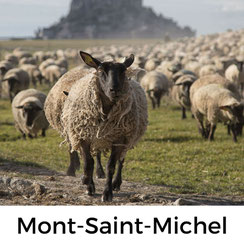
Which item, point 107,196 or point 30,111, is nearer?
point 107,196

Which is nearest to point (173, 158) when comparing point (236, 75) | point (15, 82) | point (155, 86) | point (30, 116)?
point (30, 116)

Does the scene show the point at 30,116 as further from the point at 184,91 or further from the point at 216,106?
the point at 184,91

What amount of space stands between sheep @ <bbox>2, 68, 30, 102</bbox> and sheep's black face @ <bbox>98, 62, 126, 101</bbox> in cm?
1848

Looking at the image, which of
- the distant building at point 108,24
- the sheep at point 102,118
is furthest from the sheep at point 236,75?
the distant building at point 108,24

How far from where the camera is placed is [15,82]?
24.4 meters

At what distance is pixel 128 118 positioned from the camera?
21.8 feet

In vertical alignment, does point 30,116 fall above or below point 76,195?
above

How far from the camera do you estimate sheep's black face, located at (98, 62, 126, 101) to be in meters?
5.97

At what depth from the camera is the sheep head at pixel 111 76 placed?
235 inches

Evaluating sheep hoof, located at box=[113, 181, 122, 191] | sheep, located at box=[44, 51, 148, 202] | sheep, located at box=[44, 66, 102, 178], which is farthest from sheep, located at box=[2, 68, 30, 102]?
sheep, located at box=[44, 51, 148, 202]

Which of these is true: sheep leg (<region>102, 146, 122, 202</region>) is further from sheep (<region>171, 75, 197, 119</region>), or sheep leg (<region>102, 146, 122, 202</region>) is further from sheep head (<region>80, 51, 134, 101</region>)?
sheep (<region>171, 75, 197, 119</region>)

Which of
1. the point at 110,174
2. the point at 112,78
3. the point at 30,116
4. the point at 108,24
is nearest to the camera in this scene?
the point at 112,78

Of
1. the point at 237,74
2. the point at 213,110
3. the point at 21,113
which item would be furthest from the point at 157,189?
the point at 237,74

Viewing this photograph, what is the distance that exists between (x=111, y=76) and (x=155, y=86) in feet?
50.9
